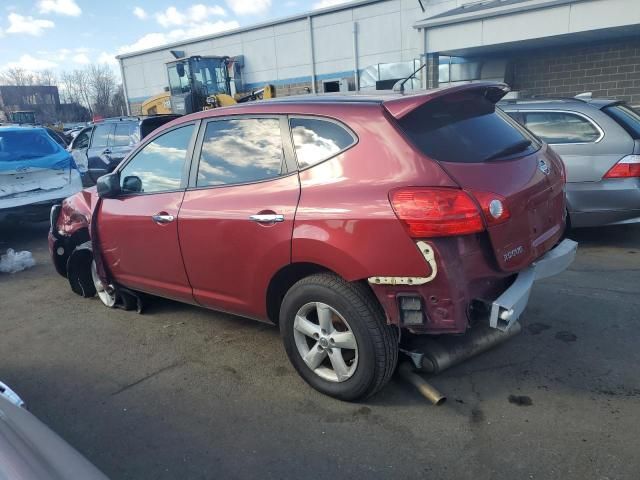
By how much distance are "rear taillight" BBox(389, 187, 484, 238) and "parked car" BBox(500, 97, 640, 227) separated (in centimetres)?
368

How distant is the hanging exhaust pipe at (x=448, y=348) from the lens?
3.08m

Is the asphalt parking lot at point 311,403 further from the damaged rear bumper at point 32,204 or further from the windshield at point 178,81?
the windshield at point 178,81

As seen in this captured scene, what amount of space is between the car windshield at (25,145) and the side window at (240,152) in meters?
5.47

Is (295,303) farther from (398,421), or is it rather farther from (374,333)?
(398,421)

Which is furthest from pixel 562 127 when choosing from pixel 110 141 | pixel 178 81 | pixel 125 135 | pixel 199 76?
pixel 178 81

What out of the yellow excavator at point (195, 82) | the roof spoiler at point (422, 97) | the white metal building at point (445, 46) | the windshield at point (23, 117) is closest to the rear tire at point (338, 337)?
the roof spoiler at point (422, 97)

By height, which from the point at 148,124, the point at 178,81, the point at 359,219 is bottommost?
the point at 359,219

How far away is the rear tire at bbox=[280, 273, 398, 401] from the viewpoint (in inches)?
109

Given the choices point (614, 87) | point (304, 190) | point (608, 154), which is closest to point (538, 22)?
point (614, 87)

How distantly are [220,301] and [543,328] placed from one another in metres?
2.47

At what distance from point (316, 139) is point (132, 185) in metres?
1.87

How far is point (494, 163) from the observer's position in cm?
280

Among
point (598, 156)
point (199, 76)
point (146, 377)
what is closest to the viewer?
point (146, 377)

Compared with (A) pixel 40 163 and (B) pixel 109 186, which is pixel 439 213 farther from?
(A) pixel 40 163
